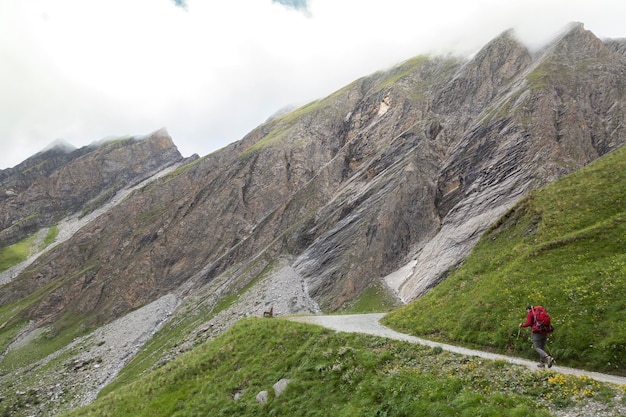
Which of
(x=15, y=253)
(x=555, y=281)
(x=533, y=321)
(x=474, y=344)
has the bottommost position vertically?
(x=474, y=344)

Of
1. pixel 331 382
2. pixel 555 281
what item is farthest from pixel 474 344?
pixel 331 382

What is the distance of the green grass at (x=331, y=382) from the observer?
15.2 meters

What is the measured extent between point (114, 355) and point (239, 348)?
5435cm

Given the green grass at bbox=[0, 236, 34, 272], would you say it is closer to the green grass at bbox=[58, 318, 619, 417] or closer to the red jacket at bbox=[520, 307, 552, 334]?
the green grass at bbox=[58, 318, 619, 417]

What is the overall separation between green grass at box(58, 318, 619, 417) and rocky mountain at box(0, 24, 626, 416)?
29843mm

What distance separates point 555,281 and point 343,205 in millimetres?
65445

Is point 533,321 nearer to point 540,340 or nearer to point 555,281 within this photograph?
point 540,340

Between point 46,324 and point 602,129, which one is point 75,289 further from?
point 602,129

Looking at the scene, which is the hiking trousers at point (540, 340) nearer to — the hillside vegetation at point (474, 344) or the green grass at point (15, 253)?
the hillside vegetation at point (474, 344)

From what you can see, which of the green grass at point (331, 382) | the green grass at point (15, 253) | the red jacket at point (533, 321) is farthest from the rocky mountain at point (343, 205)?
the green grass at point (15, 253)

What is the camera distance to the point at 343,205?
292 ft

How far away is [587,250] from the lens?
26422mm

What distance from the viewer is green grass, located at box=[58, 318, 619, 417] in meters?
15.2

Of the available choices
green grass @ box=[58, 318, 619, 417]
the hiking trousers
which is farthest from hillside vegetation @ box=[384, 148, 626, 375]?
green grass @ box=[58, 318, 619, 417]
